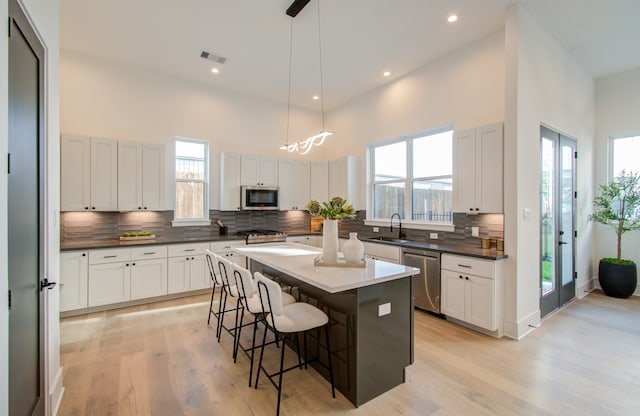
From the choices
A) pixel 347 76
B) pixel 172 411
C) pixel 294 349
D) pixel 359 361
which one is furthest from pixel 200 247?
pixel 347 76

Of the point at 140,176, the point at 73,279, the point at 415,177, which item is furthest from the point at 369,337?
the point at 140,176

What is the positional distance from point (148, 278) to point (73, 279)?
0.83m

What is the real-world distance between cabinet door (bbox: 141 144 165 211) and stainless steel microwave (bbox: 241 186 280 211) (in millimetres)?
1304

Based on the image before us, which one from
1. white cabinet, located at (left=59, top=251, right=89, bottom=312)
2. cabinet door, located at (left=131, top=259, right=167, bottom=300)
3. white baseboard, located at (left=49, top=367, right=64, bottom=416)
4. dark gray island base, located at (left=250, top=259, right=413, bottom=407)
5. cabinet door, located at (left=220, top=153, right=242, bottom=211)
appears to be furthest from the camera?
cabinet door, located at (left=220, top=153, right=242, bottom=211)

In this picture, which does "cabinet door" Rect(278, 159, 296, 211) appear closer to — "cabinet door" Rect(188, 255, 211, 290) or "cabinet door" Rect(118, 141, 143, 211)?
"cabinet door" Rect(188, 255, 211, 290)

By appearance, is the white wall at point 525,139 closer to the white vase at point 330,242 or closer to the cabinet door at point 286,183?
the white vase at point 330,242

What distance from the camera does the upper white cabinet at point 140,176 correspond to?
423 centimetres

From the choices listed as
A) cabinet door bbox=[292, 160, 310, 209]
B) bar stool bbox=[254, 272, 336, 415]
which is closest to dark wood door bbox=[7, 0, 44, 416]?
bar stool bbox=[254, 272, 336, 415]

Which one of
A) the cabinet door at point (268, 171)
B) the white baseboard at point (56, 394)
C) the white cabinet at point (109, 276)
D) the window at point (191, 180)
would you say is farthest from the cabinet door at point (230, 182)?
the white baseboard at point (56, 394)

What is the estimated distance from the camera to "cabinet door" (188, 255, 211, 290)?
445cm

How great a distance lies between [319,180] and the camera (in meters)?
6.04

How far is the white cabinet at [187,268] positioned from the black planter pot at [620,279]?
624 centimetres

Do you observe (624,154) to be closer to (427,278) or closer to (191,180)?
(427,278)

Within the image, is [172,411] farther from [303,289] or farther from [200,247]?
[200,247]
